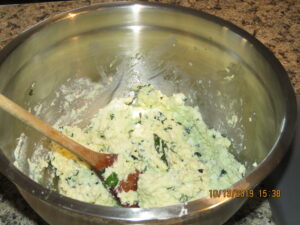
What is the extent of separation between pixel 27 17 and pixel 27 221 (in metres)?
0.83

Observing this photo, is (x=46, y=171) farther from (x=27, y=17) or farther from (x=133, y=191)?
(x=27, y=17)

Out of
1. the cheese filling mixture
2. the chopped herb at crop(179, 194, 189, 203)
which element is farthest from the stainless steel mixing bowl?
the chopped herb at crop(179, 194, 189, 203)

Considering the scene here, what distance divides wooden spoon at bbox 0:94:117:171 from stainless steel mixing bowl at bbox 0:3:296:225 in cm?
8

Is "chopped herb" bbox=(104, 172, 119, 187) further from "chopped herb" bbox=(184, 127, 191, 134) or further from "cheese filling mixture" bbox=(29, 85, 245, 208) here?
"chopped herb" bbox=(184, 127, 191, 134)

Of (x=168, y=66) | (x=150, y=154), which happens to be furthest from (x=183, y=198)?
(x=168, y=66)

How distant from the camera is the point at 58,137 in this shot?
37.9 inches

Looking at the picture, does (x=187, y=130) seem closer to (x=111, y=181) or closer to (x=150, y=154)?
(x=150, y=154)

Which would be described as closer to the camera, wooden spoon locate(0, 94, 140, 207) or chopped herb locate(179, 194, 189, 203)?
wooden spoon locate(0, 94, 140, 207)

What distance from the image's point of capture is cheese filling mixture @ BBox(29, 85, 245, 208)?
1.06 m

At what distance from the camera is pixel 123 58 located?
130 centimetres

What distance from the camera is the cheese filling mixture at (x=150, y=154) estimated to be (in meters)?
1.06

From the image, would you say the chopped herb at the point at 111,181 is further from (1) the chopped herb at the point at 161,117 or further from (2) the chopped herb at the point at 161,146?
(1) the chopped herb at the point at 161,117

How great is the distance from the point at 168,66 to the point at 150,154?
1.09 feet

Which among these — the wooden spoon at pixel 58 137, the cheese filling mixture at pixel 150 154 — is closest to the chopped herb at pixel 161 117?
the cheese filling mixture at pixel 150 154
